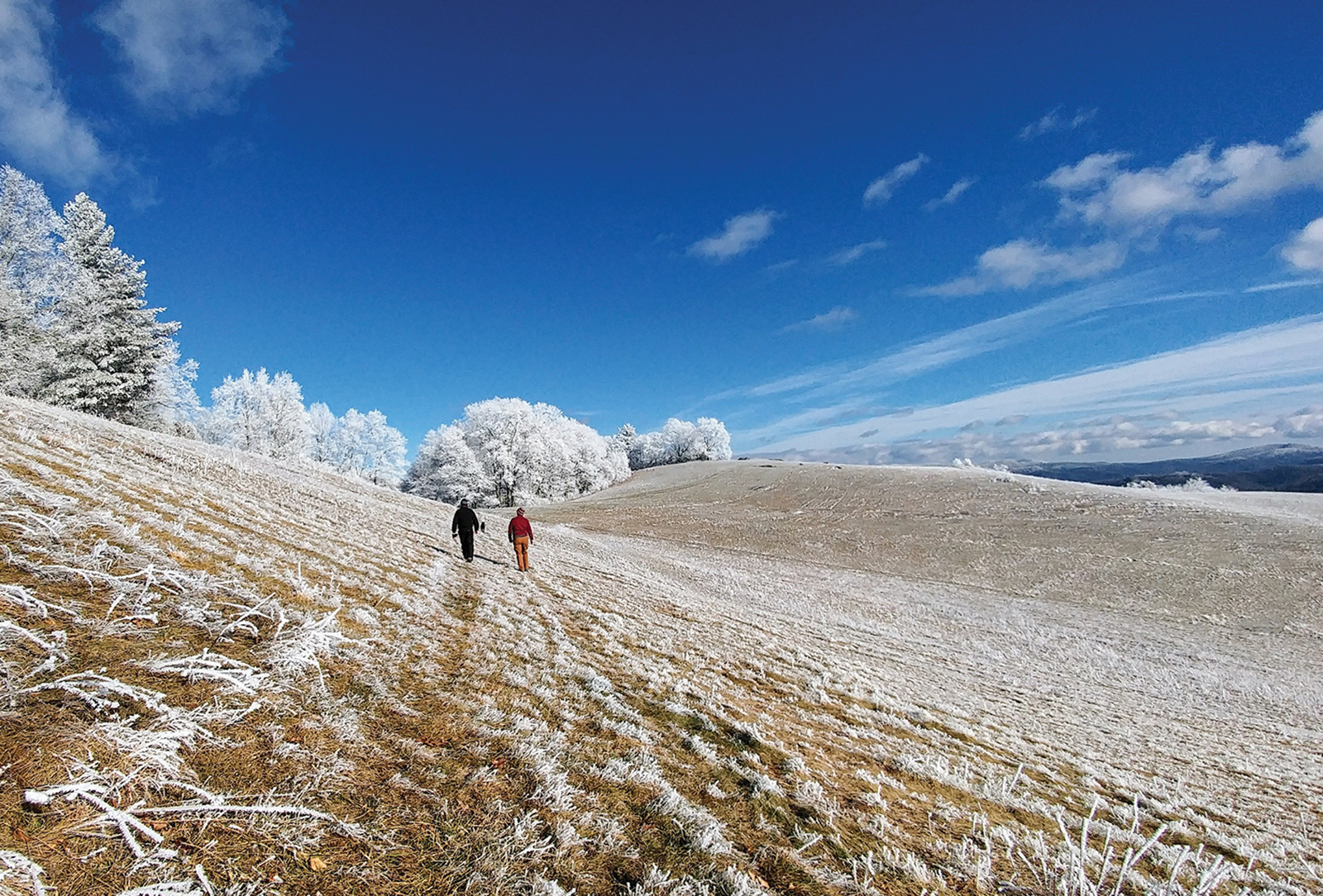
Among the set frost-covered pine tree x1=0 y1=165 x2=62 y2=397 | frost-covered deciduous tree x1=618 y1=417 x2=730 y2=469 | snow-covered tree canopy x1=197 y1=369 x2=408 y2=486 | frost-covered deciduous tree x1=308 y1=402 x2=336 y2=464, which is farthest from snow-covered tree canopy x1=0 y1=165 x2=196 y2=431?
frost-covered deciduous tree x1=618 y1=417 x2=730 y2=469

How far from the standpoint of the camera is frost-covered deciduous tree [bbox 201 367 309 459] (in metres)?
74.6

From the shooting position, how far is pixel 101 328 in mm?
37250

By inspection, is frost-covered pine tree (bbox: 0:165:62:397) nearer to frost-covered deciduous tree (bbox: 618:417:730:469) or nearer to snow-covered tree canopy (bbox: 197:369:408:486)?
snow-covered tree canopy (bbox: 197:369:408:486)

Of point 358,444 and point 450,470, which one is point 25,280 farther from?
point 358,444

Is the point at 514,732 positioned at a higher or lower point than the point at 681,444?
lower

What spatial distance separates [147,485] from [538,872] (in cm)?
1536

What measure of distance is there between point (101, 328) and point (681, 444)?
130223 millimetres

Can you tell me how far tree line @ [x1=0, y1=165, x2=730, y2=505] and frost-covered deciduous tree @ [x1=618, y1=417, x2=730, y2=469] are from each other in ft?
146

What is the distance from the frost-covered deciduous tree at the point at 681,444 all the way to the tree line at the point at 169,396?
4448 centimetres

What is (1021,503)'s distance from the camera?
50.7 metres

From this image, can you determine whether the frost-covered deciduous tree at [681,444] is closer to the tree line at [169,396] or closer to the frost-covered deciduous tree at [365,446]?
the tree line at [169,396]

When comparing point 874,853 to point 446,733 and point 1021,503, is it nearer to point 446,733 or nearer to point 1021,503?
point 446,733

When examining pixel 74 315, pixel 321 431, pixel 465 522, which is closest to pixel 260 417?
pixel 321 431

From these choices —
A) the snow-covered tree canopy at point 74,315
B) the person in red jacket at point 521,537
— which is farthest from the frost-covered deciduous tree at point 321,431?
the person in red jacket at point 521,537
